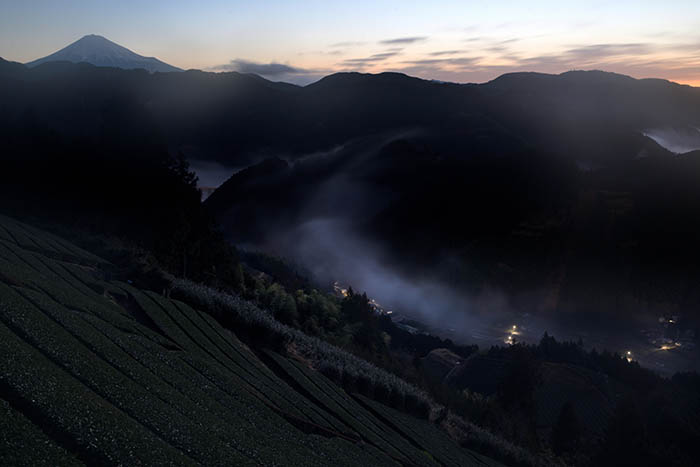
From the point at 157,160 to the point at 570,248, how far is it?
13623 centimetres

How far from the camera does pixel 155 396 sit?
9.98 m

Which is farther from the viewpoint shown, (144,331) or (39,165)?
(39,165)

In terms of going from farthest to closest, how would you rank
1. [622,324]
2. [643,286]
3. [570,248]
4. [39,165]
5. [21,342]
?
1. [570,248]
2. [643,286]
3. [622,324]
4. [39,165]
5. [21,342]

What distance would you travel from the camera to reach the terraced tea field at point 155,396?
7316 millimetres

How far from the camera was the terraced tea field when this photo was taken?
7316 mm

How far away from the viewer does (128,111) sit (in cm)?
16025

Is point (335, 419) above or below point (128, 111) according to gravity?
below

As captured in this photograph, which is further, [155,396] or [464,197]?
[464,197]

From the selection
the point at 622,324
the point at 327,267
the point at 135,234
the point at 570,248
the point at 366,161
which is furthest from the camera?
the point at 366,161

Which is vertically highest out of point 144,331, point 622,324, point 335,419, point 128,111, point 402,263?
point 128,111

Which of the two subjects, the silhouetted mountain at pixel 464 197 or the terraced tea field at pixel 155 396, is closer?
the terraced tea field at pixel 155 396

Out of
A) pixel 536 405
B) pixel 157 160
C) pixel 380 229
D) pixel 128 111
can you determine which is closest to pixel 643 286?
pixel 380 229

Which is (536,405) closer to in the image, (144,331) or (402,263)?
(144,331)

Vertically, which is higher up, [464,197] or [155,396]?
[155,396]
